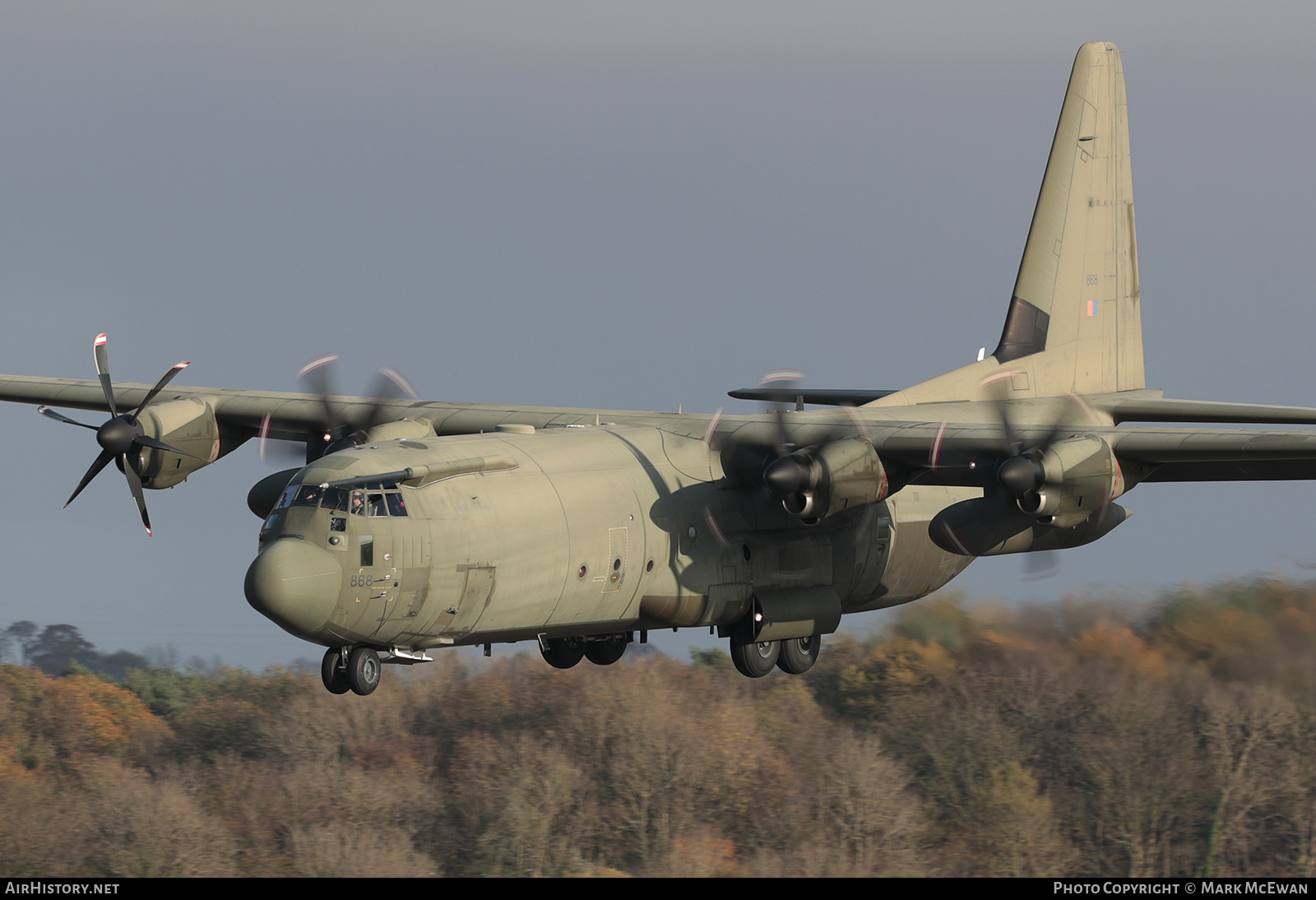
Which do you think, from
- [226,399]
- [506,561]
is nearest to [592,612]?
[506,561]

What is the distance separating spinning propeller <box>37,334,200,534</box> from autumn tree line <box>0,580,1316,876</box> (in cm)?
1746

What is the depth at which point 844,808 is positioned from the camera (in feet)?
139

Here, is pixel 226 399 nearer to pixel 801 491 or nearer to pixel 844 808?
pixel 801 491

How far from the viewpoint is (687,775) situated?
45.2m

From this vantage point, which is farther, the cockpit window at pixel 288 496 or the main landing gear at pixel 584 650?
the main landing gear at pixel 584 650

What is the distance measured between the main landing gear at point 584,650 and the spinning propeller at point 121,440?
6.42 m

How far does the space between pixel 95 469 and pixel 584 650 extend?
8149 millimetres

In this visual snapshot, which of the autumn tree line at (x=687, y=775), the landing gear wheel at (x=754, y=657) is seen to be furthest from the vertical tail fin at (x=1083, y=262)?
the landing gear wheel at (x=754, y=657)

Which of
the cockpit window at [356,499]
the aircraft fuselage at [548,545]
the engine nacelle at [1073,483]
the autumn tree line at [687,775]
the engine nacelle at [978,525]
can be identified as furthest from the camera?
the autumn tree line at [687,775]

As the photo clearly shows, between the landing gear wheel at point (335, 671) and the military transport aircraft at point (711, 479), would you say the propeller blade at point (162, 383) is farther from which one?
the landing gear wheel at point (335, 671)

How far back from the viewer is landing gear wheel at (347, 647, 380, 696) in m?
19.3

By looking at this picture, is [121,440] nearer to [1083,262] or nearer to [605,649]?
[605,649]

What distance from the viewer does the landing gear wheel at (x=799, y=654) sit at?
978 inches

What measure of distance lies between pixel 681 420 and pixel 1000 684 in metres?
15.9
